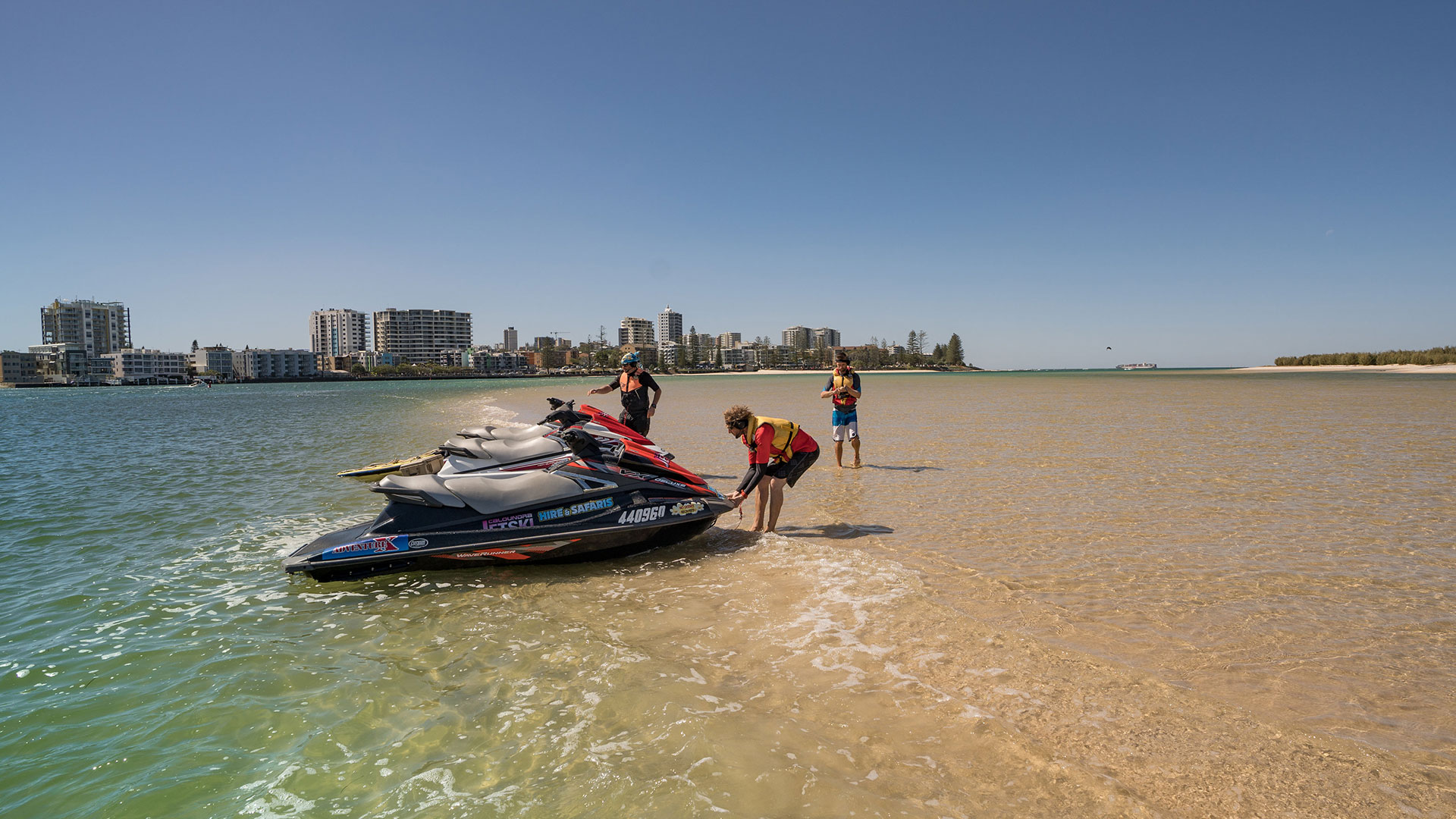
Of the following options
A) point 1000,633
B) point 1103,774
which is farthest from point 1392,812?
point 1000,633

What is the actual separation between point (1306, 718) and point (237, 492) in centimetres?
1286

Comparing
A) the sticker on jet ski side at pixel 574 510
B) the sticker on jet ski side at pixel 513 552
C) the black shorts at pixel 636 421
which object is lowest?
the sticker on jet ski side at pixel 513 552

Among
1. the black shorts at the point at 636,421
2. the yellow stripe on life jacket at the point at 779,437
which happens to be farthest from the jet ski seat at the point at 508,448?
the black shorts at the point at 636,421

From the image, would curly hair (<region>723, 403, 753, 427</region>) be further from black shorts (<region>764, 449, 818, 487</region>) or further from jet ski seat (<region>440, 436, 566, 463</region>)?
jet ski seat (<region>440, 436, 566, 463</region>)

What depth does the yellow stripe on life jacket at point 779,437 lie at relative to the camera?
7.13 m

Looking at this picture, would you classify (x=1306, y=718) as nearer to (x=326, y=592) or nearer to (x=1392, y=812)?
(x=1392, y=812)

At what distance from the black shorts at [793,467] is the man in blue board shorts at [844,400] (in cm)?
397

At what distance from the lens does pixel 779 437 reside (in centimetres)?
718

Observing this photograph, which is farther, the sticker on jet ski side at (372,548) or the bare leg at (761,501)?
the bare leg at (761,501)

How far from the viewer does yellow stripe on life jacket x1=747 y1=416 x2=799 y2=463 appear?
281 inches

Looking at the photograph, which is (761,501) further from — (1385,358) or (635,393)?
(1385,358)

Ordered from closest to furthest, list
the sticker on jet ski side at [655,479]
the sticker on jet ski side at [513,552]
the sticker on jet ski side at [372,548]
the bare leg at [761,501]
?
the sticker on jet ski side at [372,548], the sticker on jet ski side at [513,552], the sticker on jet ski side at [655,479], the bare leg at [761,501]

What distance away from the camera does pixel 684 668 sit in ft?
13.3

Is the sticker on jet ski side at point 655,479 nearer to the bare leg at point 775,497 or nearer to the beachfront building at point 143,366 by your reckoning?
the bare leg at point 775,497
